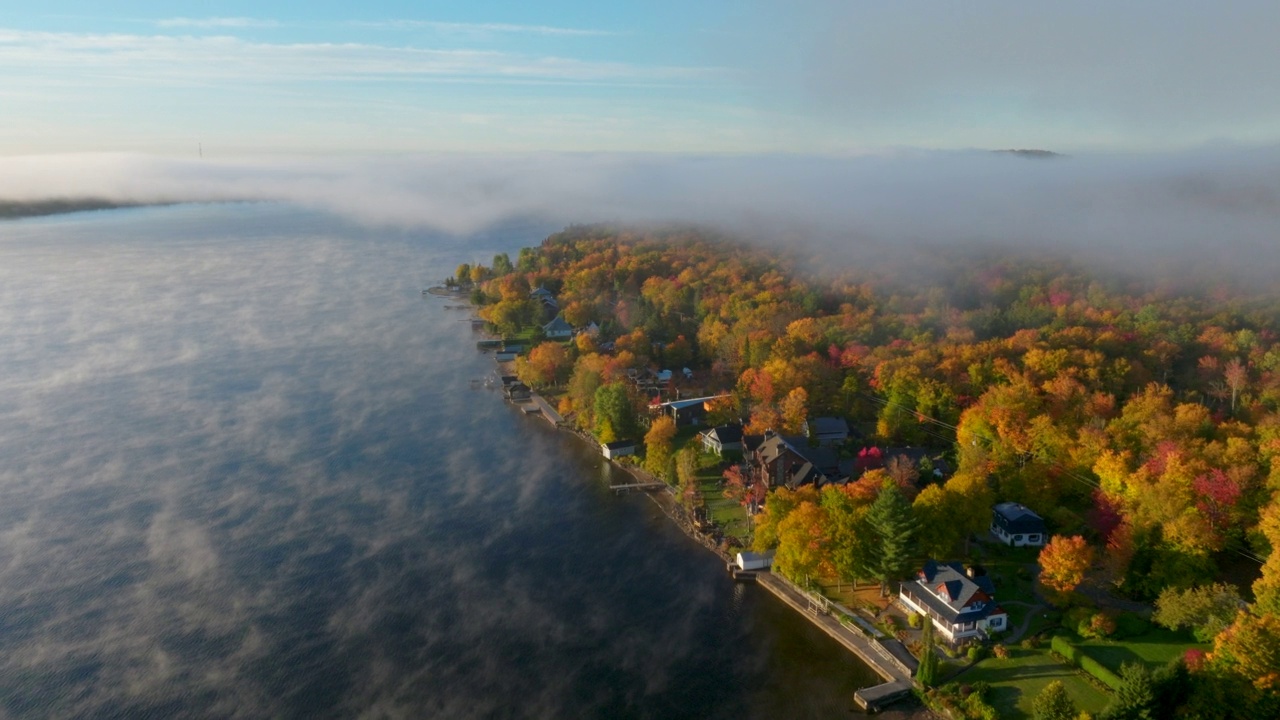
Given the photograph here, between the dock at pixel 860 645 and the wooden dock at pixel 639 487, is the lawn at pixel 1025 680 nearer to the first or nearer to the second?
the dock at pixel 860 645

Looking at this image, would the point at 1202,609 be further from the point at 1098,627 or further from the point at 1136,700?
the point at 1136,700

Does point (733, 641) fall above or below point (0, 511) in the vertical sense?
below

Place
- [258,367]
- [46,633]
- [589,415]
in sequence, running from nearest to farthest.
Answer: [46,633]
[589,415]
[258,367]

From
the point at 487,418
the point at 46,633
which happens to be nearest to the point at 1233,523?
the point at 487,418

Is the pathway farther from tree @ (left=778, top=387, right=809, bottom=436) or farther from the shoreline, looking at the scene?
tree @ (left=778, top=387, right=809, bottom=436)

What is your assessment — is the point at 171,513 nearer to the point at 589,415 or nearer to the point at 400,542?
the point at 400,542

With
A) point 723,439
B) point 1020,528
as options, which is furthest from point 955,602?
point 723,439
